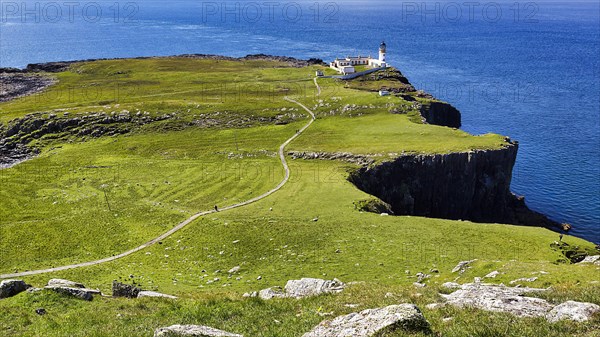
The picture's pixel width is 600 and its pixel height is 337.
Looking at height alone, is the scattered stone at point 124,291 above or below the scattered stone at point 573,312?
below

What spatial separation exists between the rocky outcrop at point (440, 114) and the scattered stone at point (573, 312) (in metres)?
99.1

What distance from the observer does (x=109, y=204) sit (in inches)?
2680

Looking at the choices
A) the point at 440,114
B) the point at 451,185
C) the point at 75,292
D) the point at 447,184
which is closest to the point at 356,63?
the point at 440,114

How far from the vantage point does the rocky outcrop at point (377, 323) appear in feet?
62.0

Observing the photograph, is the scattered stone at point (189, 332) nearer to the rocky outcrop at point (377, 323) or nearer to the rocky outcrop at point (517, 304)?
the rocky outcrop at point (377, 323)

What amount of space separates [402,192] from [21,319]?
211 ft

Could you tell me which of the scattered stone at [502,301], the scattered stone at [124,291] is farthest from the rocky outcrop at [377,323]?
the scattered stone at [124,291]

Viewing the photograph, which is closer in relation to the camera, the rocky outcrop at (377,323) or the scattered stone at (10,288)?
the rocky outcrop at (377,323)

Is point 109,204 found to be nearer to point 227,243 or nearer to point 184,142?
point 227,243

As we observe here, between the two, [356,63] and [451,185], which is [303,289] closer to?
[451,185]

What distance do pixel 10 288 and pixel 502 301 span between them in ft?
95.4

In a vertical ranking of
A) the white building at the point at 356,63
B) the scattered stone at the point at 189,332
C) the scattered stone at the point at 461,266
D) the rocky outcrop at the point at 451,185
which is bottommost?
the rocky outcrop at the point at 451,185

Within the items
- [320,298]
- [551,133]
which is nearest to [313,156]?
[320,298]

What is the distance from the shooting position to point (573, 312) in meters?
19.9
